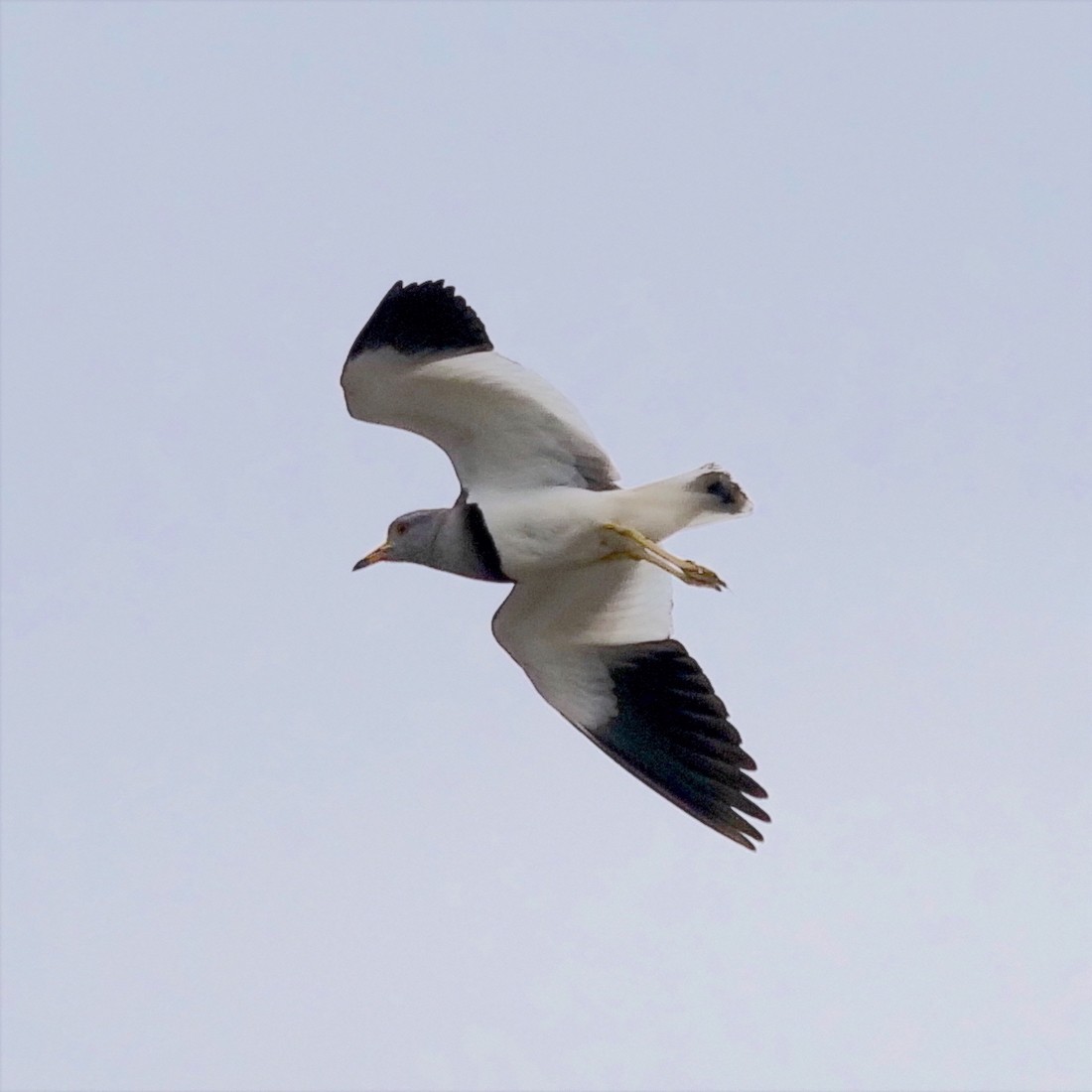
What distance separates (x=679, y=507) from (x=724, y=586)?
18.5 inches

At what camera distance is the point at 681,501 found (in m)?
12.3

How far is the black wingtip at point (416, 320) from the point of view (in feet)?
39.1

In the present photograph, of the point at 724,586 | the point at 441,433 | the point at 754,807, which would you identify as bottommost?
the point at 754,807

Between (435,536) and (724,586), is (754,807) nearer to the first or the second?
(724,586)

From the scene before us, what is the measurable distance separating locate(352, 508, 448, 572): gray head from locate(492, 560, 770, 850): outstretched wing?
529mm

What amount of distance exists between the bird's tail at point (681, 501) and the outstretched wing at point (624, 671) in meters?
0.62

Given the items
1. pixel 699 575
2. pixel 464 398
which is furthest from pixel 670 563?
pixel 464 398

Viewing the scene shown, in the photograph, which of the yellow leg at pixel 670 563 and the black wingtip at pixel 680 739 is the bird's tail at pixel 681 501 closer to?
the yellow leg at pixel 670 563

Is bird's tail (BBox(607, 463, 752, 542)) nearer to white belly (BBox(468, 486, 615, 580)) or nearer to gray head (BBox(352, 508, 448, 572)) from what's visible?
white belly (BBox(468, 486, 615, 580))

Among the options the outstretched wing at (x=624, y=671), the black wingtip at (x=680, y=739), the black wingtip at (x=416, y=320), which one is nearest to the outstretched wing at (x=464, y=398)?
the black wingtip at (x=416, y=320)

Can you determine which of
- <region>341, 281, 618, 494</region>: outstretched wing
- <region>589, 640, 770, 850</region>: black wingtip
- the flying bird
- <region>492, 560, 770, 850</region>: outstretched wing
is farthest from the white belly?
<region>589, 640, 770, 850</region>: black wingtip

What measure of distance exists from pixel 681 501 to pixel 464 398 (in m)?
1.20

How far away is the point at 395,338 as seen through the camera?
1195 cm

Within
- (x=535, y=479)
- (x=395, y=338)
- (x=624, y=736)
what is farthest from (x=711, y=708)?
(x=395, y=338)
